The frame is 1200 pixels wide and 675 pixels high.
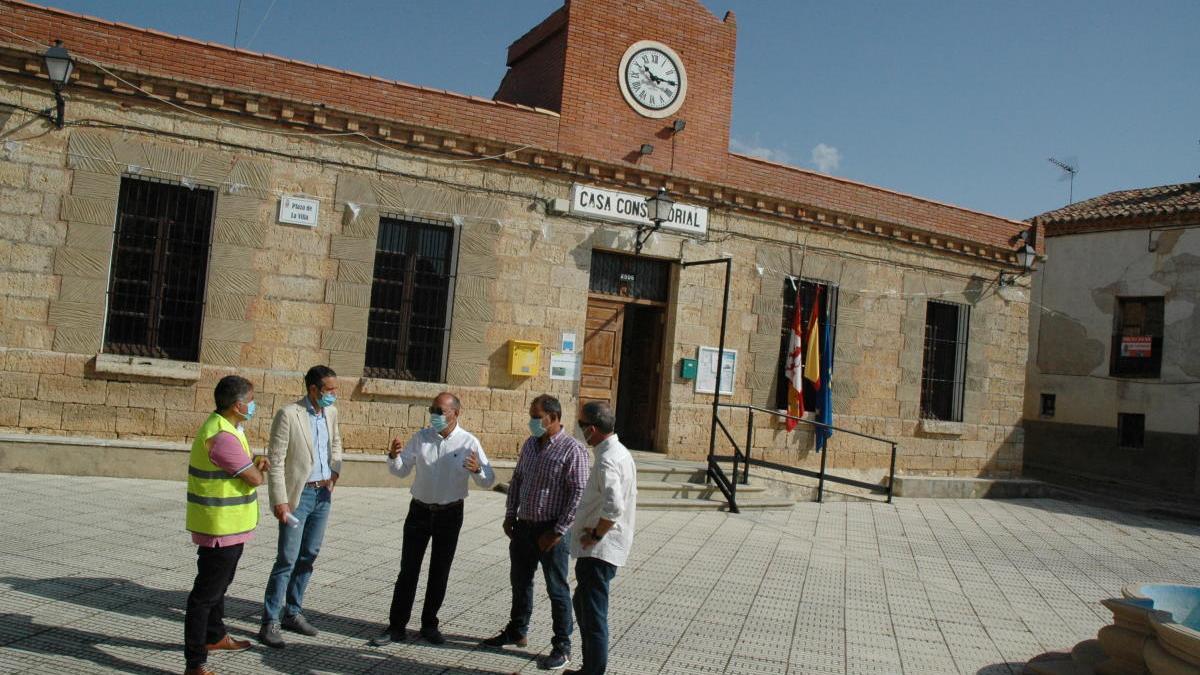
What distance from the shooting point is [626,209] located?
1214 centimetres

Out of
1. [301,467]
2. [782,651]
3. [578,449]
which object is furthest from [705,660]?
[301,467]

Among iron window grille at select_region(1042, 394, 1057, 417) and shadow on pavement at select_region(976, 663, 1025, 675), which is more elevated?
iron window grille at select_region(1042, 394, 1057, 417)

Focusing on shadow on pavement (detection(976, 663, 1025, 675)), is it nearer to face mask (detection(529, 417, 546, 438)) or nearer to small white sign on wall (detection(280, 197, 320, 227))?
face mask (detection(529, 417, 546, 438))

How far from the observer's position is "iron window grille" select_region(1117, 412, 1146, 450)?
19.1 metres

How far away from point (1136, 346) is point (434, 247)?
54.3ft

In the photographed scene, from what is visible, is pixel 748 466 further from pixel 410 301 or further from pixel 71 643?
pixel 71 643

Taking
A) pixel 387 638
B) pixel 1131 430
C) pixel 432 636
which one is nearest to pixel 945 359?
pixel 1131 430

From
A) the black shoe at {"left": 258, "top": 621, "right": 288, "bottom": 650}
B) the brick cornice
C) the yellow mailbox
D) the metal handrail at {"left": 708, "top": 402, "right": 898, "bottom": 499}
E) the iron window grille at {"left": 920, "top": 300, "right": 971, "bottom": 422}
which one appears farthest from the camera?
the iron window grille at {"left": 920, "top": 300, "right": 971, "bottom": 422}

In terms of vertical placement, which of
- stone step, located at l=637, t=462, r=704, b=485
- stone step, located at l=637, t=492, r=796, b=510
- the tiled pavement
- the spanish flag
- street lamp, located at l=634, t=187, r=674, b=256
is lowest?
the tiled pavement

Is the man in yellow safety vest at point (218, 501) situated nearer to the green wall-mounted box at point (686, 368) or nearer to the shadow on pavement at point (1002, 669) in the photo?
the shadow on pavement at point (1002, 669)

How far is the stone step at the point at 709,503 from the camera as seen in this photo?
1054 centimetres

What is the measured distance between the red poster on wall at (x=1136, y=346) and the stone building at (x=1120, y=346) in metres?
0.02

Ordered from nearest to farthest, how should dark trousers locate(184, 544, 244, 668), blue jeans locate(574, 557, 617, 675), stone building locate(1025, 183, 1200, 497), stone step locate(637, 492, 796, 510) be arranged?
dark trousers locate(184, 544, 244, 668) < blue jeans locate(574, 557, 617, 675) < stone step locate(637, 492, 796, 510) < stone building locate(1025, 183, 1200, 497)

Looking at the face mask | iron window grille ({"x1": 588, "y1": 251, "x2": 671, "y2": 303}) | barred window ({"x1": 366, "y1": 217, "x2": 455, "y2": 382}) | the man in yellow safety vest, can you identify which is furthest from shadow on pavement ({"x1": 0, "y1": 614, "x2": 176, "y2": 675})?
iron window grille ({"x1": 588, "y1": 251, "x2": 671, "y2": 303})
